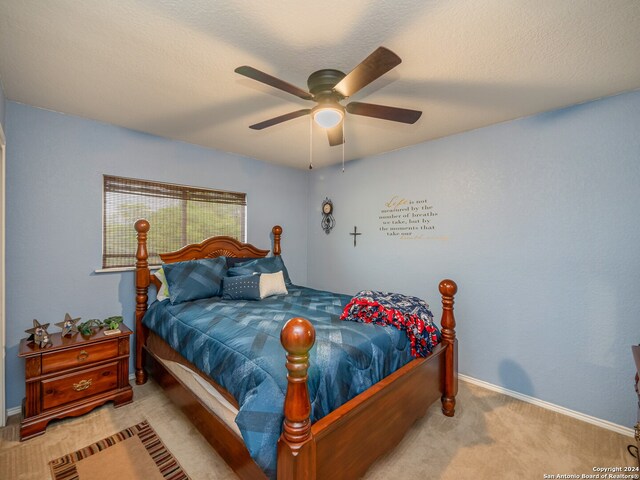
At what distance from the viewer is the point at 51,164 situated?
241 cm

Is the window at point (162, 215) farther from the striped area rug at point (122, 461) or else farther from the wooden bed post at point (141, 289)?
the striped area rug at point (122, 461)

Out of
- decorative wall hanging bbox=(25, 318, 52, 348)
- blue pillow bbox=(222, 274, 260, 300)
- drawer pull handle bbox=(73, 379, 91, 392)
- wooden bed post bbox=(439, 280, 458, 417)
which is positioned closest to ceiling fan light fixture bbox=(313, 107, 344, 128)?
wooden bed post bbox=(439, 280, 458, 417)

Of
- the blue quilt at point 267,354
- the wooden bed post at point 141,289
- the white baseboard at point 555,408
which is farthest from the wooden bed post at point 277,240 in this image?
the white baseboard at point 555,408

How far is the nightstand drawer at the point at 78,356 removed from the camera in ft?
6.73

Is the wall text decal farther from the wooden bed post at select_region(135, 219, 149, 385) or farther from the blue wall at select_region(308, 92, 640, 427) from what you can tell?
the wooden bed post at select_region(135, 219, 149, 385)

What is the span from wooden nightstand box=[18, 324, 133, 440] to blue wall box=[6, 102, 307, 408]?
1.11 ft

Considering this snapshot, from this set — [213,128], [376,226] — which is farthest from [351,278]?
[213,128]

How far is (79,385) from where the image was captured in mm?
2189

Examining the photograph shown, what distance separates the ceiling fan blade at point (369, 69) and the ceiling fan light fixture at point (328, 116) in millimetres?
113

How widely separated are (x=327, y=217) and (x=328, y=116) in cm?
247

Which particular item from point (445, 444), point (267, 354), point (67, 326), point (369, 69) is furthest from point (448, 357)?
point (67, 326)

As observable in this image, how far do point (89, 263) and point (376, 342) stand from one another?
259 centimetres

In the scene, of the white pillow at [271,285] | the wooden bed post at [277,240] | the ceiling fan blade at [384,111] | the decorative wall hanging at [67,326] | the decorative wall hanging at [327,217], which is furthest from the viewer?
the decorative wall hanging at [327,217]

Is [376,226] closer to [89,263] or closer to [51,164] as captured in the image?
[89,263]
